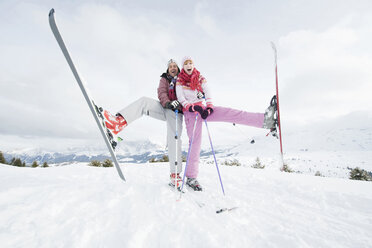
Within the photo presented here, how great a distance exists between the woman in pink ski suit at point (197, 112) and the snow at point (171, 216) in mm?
740

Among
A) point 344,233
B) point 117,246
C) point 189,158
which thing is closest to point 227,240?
point 117,246

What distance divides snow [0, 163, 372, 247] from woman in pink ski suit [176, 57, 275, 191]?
0.74 m

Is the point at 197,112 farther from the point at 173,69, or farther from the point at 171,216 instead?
the point at 171,216

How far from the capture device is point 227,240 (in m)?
1.82

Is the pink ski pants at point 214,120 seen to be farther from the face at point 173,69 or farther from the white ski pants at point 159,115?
the face at point 173,69

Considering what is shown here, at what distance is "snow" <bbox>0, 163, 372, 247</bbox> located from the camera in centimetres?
180

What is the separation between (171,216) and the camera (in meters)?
2.31

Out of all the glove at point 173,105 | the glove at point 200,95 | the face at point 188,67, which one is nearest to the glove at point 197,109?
the glove at point 173,105

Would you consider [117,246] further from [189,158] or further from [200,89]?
[200,89]

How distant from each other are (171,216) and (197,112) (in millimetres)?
2028

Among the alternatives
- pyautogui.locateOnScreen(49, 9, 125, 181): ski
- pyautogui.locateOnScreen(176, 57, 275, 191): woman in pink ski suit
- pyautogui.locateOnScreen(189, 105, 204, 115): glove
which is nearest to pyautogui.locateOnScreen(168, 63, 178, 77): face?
pyautogui.locateOnScreen(176, 57, 275, 191): woman in pink ski suit

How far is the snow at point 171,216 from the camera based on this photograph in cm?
180

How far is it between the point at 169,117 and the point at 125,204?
192 centimetres

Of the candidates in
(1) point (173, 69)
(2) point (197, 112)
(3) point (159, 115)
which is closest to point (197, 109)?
(2) point (197, 112)
